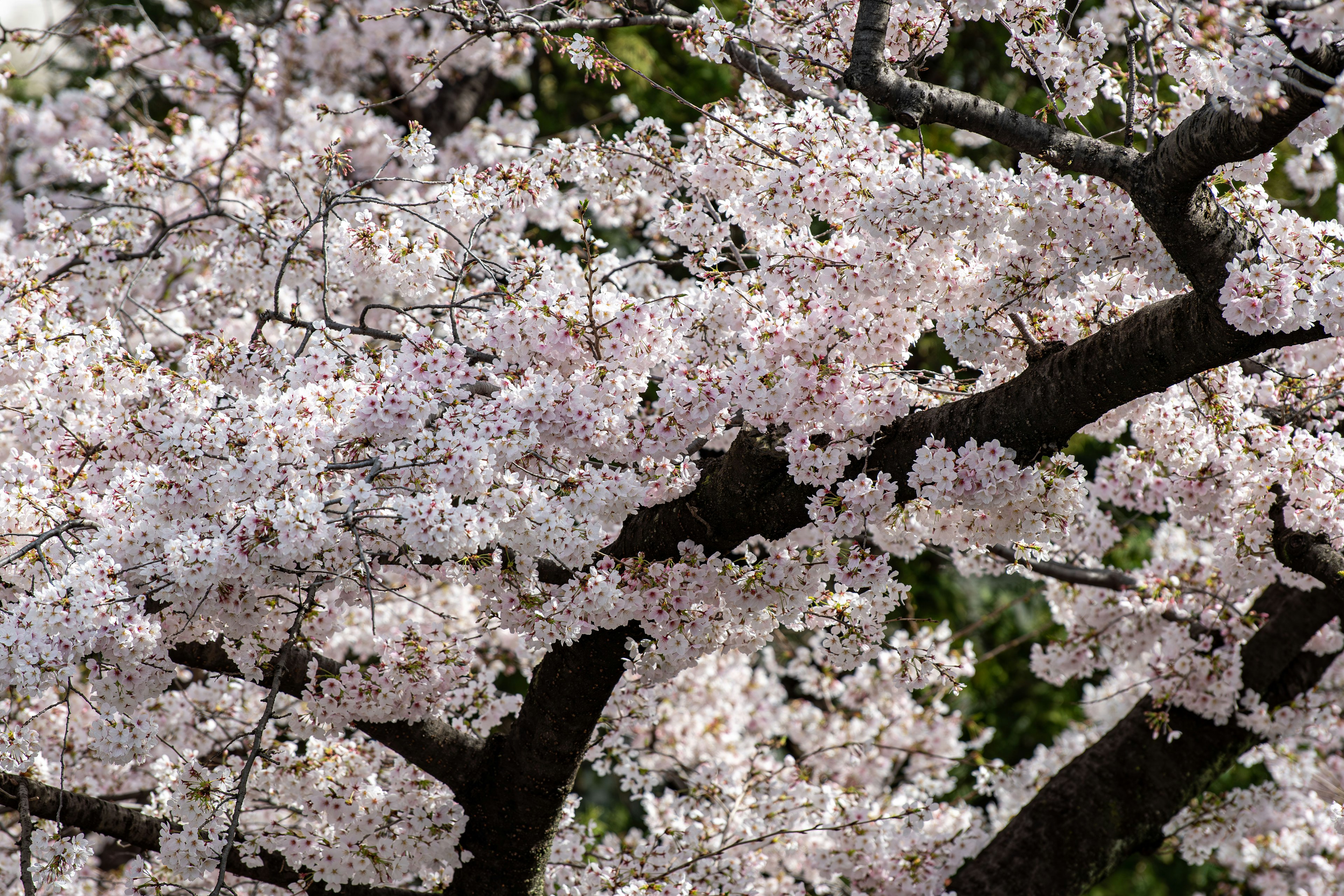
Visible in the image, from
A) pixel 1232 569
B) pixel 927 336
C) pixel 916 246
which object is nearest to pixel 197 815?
pixel 916 246

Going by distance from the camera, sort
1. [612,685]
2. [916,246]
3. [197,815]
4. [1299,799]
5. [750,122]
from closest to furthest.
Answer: [916,246], [197,815], [612,685], [750,122], [1299,799]

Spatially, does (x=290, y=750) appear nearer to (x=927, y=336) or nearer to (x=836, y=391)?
(x=836, y=391)

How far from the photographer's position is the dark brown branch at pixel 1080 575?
467 cm

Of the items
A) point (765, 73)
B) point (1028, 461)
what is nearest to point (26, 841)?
point (1028, 461)

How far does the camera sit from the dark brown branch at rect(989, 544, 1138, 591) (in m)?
4.67

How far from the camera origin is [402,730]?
3.72 meters

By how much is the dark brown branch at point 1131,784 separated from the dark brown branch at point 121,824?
8.14 ft

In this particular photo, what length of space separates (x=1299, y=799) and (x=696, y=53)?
221 inches

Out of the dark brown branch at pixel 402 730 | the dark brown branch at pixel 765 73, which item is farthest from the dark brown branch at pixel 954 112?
the dark brown branch at pixel 402 730

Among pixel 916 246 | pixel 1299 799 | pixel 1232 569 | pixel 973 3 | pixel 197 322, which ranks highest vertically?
pixel 973 3

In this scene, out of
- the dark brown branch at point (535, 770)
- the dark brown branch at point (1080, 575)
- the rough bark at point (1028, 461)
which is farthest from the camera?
the dark brown branch at point (1080, 575)

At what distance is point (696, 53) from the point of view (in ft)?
12.5

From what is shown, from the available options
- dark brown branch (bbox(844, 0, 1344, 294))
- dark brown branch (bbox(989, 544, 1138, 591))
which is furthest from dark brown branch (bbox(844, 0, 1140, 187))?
dark brown branch (bbox(989, 544, 1138, 591))

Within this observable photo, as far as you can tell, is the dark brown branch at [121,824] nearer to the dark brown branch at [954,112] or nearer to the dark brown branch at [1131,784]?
the dark brown branch at [1131,784]
